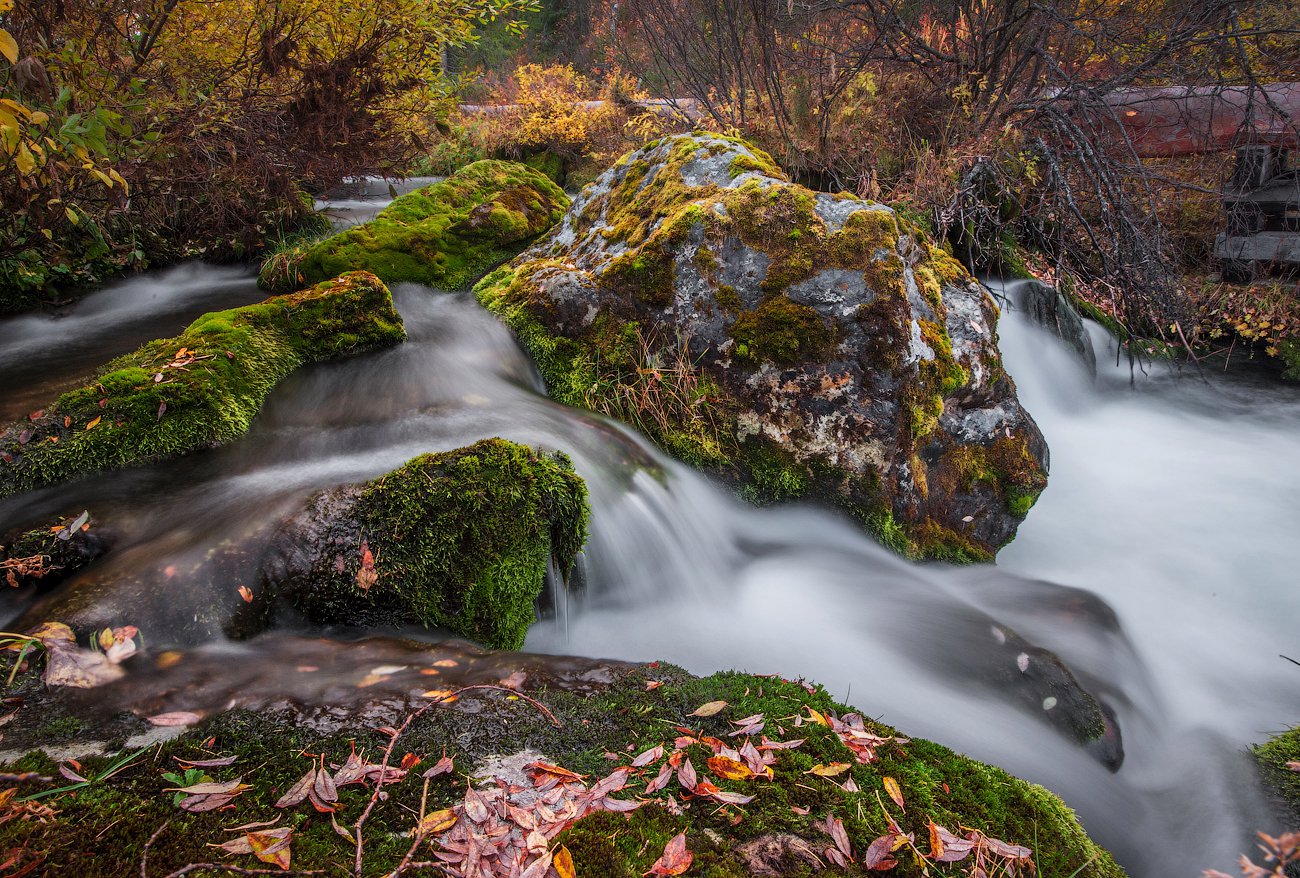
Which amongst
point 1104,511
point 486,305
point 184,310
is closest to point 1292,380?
point 1104,511

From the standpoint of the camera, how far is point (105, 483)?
324cm

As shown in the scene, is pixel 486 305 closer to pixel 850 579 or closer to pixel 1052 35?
pixel 850 579

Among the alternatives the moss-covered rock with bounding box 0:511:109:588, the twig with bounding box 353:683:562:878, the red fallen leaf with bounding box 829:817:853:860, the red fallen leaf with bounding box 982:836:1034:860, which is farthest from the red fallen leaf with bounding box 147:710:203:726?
the red fallen leaf with bounding box 982:836:1034:860

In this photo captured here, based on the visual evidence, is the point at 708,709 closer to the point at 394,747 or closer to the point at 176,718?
the point at 394,747

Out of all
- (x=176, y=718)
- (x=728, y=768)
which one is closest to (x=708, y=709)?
(x=728, y=768)

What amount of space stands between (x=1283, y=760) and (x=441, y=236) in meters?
7.60

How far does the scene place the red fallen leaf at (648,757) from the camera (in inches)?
76.7

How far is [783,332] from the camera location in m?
4.44

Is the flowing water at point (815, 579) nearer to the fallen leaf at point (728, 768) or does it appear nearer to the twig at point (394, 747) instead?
the twig at point (394, 747)

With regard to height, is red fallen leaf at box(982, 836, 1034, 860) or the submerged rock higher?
the submerged rock

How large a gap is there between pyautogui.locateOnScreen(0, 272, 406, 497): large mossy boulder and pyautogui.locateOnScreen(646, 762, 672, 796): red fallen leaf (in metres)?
3.29

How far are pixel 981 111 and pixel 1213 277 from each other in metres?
3.71

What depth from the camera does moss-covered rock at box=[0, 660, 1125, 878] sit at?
1.52m

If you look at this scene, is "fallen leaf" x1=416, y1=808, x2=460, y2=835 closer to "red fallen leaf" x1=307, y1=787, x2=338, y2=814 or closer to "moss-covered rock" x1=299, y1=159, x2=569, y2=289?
"red fallen leaf" x1=307, y1=787, x2=338, y2=814
